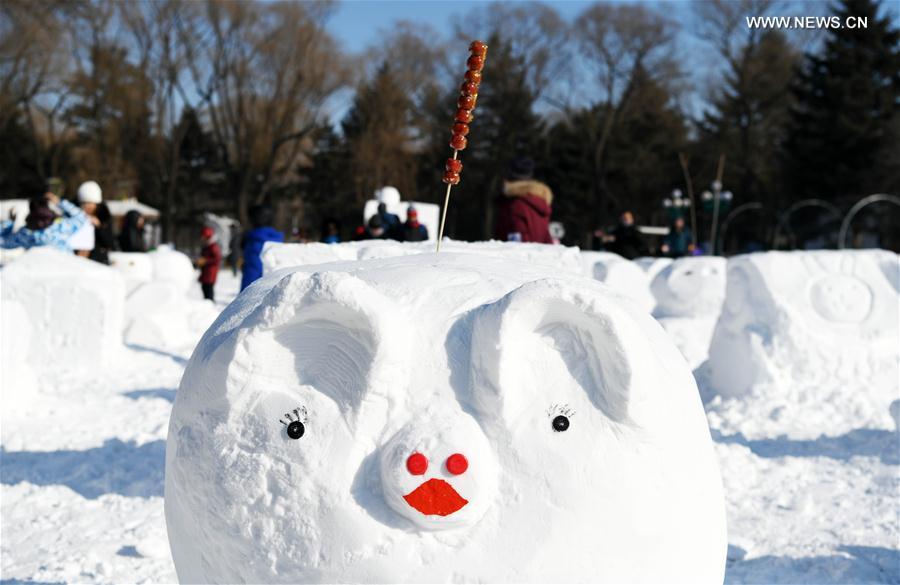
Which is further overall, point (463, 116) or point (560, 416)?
point (463, 116)

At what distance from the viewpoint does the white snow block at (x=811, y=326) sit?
7848 millimetres

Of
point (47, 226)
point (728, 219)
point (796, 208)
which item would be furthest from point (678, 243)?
point (728, 219)

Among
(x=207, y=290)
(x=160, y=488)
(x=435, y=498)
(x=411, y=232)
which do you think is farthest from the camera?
(x=207, y=290)

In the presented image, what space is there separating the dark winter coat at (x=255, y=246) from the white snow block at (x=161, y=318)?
2367 mm

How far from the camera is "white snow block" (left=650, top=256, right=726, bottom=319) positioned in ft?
35.2

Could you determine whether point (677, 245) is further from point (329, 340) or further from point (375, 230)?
point (329, 340)

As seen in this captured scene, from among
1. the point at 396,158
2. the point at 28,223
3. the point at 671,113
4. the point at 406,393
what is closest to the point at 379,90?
the point at 396,158

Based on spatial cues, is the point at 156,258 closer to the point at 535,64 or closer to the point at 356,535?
the point at 356,535

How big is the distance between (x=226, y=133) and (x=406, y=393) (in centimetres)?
3175

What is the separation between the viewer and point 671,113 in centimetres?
4069

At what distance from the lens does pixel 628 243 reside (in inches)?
575

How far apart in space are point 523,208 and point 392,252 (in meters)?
3.65

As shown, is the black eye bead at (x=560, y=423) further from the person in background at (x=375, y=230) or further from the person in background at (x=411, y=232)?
the person in background at (x=375, y=230)

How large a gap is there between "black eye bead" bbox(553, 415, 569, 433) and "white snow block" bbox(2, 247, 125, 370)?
7164 millimetres
